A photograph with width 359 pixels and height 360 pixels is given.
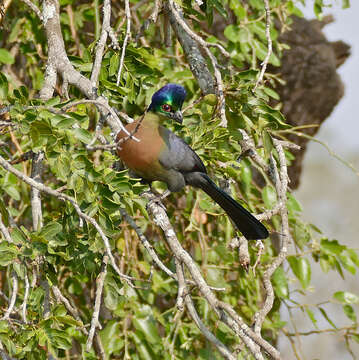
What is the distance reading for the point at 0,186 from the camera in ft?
11.4

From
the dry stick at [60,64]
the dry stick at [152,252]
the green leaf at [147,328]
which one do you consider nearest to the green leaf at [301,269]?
the green leaf at [147,328]

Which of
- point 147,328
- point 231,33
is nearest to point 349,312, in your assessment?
Result: point 147,328

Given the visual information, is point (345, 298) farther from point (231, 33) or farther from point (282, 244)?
point (231, 33)

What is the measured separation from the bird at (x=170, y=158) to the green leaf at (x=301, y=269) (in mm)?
876

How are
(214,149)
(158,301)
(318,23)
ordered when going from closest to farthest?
1. (214,149)
2. (158,301)
3. (318,23)

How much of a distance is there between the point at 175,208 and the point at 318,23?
9.27ft

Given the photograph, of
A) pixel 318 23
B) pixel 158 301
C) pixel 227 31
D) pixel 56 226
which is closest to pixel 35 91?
pixel 227 31

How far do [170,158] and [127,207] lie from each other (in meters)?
0.72

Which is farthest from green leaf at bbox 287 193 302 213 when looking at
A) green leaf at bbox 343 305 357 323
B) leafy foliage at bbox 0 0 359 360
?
green leaf at bbox 343 305 357 323

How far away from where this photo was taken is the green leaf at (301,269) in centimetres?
383

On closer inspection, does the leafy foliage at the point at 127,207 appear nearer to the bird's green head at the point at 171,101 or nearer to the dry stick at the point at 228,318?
the bird's green head at the point at 171,101

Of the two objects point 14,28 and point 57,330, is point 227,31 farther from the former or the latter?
point 57,330

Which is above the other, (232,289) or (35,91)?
(35,91)

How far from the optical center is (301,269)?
385 cm
